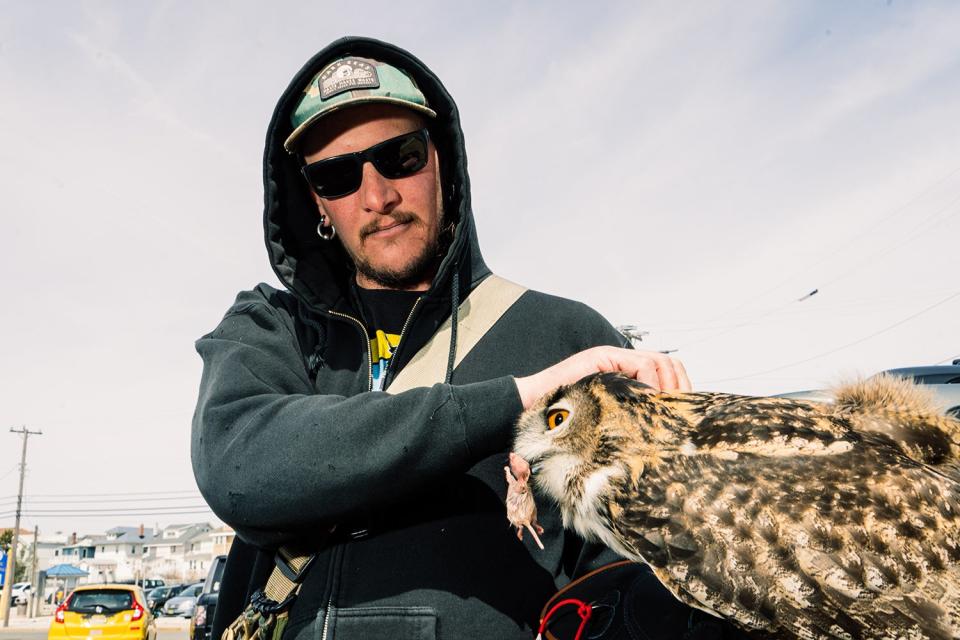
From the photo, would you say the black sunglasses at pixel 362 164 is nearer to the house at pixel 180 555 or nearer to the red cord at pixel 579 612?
the red cord at pixel 579 612

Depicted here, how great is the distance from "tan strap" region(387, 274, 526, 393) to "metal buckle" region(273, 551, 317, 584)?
0.65 m

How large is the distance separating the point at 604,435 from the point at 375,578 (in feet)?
2.55

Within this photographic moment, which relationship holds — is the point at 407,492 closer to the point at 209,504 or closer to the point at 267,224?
the point at 209,504

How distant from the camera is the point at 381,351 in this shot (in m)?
2.78

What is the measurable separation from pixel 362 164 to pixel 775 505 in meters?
1.86

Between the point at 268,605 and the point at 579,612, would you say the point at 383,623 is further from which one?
the point at 579,612

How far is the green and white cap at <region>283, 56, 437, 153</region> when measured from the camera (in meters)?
2.71

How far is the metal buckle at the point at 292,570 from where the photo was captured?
6.80 ft

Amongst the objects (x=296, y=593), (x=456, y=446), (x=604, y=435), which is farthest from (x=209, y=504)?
(x=604, y=435)

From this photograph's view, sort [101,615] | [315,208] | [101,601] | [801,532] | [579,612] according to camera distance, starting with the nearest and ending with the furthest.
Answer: [801,532] → [579,612] → [315,208] → [101,615] → [101,601]

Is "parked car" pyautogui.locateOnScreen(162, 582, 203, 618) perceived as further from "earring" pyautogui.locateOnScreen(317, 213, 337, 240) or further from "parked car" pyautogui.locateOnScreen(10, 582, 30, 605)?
"parked car" pyautogui.locateOnScreen(10, 582, 30, 605)

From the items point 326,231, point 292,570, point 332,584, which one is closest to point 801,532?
point 332,584

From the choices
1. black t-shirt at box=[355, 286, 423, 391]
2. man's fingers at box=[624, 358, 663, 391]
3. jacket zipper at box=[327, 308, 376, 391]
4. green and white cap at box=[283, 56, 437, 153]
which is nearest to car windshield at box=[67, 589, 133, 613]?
black t-shirt at box=[355, 286, 423, 391]

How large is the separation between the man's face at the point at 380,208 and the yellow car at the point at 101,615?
17608 mm
